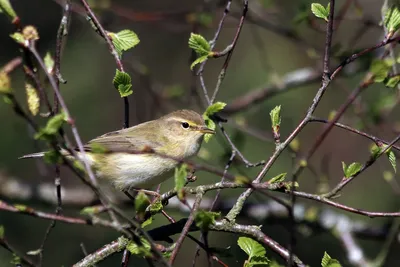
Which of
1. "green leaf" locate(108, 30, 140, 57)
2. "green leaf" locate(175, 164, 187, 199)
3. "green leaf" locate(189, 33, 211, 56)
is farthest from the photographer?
"green leaf" locate(108, 30, 140, 57)

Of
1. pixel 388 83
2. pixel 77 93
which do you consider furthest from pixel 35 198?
pixel 388 83

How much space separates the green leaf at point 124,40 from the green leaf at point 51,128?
3.26 ft

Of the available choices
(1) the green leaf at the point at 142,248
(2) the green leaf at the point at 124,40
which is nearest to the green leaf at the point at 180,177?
(1) the green leaf at the point at 142,248

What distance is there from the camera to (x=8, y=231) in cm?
579

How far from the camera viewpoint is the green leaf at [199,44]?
254 cm

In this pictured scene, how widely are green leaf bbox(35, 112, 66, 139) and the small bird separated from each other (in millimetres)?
1738

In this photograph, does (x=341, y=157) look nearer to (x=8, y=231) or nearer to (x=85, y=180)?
(x=8, y=231)

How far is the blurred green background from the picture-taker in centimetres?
567

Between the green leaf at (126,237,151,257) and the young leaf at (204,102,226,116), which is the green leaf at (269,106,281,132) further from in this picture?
the green leaf at (126,237,151,257)

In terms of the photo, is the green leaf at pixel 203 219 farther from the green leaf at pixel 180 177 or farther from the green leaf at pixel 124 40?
the green leaf at pixel 124 40

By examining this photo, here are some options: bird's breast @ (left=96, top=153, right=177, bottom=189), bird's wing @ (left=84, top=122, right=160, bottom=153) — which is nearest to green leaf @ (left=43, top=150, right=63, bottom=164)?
bird's breast @ (left=96, top=153, right=177, bottom=189)

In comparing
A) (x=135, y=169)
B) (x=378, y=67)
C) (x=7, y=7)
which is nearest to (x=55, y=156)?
(x=7, y=7)

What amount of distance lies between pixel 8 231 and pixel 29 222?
21cm

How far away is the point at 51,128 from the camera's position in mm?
1705
